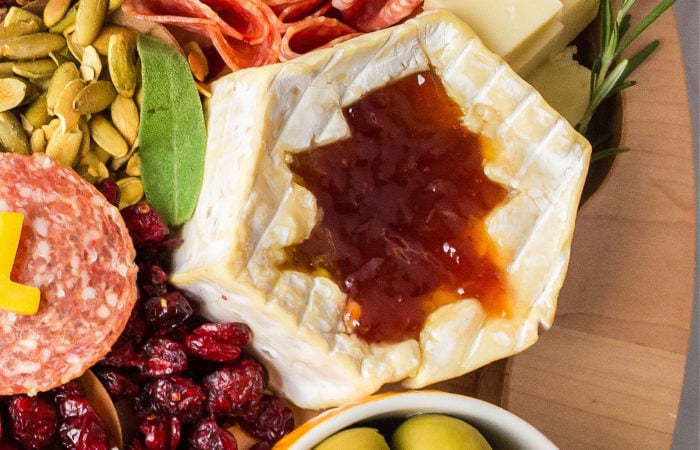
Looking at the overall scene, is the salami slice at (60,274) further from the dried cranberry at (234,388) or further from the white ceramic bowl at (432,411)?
the white ceramic bowl at (432,411)

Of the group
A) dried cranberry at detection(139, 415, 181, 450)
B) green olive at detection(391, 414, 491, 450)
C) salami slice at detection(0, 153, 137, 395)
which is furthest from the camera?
dried cranberry at detection(139, 415, 181, 450)

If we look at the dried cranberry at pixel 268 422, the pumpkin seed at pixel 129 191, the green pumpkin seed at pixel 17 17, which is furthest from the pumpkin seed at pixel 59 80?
the dried cranberry at pixel 268 422

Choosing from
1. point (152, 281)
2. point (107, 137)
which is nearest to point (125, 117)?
point (107, 137)

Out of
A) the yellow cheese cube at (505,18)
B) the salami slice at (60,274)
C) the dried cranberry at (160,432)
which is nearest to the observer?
the salami slice at (60,274)

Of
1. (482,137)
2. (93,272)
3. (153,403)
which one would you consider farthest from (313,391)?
(482,137)

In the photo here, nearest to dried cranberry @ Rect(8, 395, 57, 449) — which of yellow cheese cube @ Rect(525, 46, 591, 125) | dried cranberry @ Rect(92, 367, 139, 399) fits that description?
dried cranberry @ Rect(92, 367, 139, 399)

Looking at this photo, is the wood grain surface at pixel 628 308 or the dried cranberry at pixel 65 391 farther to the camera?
the wood grain surface at pixel 628 308

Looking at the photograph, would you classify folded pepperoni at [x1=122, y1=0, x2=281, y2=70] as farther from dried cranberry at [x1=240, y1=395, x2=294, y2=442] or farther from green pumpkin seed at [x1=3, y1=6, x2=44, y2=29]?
dried cranberry at [x1=240, y1=395, x2=294, y2=442]
